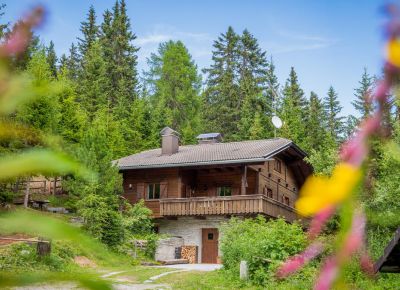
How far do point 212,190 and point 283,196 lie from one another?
5.09m

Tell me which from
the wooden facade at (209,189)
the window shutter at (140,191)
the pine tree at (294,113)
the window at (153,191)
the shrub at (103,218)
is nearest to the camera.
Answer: the shrub at (103,218)

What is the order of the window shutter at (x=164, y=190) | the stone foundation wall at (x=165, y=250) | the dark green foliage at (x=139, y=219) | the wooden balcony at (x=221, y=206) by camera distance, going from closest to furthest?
1. the stone foundation wall at (x=165, y=250)
2. the dark green foliage at (x=139, y=219)
3. the wooden balcony at (x=221, y=206)
4. the window shutter at (x=164, y=190)

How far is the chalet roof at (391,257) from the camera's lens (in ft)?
14.5

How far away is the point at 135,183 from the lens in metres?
28.9

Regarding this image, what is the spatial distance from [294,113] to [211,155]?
19.5 metres

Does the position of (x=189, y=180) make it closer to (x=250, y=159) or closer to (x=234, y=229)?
(x=250, y=159)

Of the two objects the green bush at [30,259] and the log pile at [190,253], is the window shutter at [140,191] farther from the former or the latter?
the green bush at [30,259]

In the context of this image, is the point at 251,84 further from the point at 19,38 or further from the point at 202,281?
the point at 19,38

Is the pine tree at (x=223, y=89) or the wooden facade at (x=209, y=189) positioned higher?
the pine tree at (x=223, y=89)

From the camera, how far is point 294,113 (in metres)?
45.3

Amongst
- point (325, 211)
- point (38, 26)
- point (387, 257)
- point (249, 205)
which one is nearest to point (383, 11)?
point (325, 211)

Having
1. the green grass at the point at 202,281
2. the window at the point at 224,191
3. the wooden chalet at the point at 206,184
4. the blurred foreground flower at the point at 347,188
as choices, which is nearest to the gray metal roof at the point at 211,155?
the wooden chalet at the point at 206,184

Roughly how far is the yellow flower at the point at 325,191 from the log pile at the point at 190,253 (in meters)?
25.6

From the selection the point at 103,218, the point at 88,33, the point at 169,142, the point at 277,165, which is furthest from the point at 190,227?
the point at 88,33
